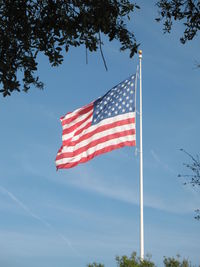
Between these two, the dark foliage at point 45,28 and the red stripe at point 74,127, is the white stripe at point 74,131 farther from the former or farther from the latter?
the dark foliage at point 45,28

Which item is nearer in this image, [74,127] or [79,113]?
[74,127]

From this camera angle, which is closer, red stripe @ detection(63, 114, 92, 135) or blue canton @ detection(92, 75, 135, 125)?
blue canton @ detection(92, 75, 135, 125)

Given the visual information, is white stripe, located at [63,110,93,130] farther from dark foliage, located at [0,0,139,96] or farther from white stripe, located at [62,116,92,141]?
dark foliage, located at [0,0,139,96]

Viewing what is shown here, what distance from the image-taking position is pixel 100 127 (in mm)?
22781

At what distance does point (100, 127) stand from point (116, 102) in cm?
166

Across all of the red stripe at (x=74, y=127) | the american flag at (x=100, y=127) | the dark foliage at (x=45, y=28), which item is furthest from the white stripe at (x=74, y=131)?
the dark foliage at (x=45, y=28)

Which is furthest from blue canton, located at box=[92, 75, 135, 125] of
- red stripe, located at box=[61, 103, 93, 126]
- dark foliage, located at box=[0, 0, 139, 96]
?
dark foliage, located at box=[0, 0, 139, 96]

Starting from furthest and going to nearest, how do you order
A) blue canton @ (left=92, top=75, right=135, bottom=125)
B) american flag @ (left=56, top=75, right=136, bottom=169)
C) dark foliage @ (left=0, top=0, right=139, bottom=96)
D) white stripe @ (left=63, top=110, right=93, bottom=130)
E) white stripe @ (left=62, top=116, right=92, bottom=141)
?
1. white stripe @ (left=63, top=110, right=93, bottom=130)
2. white stripe @ (left=62, top=116, right=92, bottom=141)
3. blue canton @ (left=92, top=75, right=135, bottom=125)
4. american flag @ (left=56, top=75, right=136, bottom=169)
5. dark foliage @ (left=0, top=0, right=139, bottom=96)

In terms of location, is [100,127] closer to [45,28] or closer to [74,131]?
[74,131]

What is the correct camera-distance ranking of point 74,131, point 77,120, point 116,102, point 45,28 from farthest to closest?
point 77,120, point 74,131, point 116,102, point 45,28

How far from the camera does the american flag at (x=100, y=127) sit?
22156 millimetres

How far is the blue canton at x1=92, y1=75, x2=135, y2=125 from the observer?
23172 millimetres

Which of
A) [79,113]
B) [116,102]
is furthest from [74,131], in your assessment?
[116,102]

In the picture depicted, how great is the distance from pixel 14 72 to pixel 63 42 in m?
1.27
